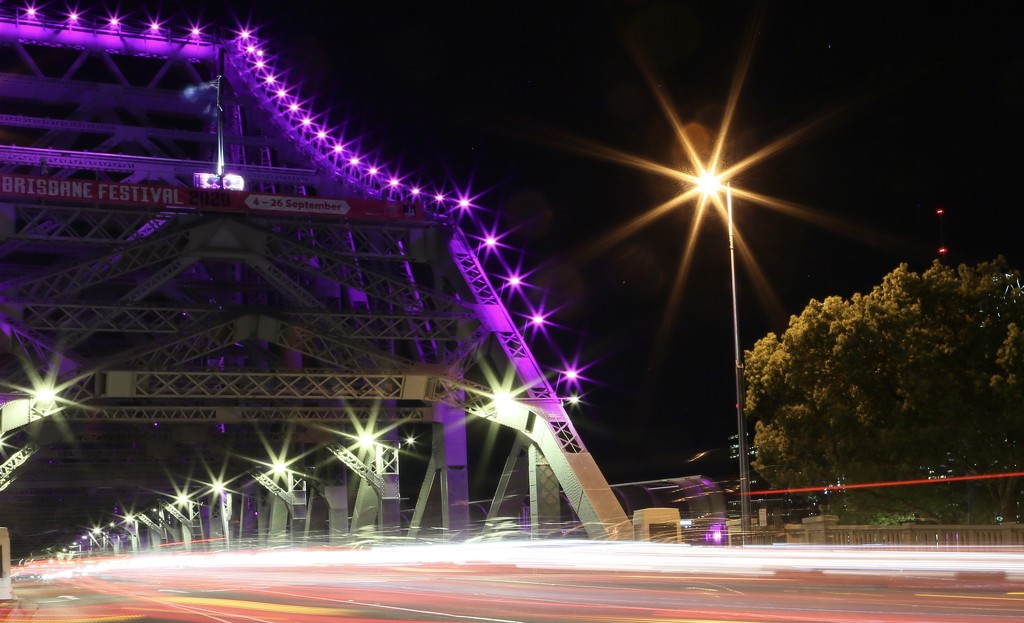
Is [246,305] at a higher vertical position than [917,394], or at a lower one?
higher

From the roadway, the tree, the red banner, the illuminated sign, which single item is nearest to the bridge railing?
the tree

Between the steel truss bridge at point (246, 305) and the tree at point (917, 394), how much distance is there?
7.44m

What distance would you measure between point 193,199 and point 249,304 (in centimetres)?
692

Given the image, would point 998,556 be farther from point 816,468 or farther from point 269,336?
point 269,336

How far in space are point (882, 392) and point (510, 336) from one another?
13.5m

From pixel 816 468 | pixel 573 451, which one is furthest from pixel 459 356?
pixel 816 468

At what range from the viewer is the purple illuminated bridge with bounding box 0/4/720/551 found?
4075 centimetres

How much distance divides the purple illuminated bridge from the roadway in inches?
335

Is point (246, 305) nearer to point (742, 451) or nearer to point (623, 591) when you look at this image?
point (742, 451)

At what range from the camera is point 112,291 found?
52.1m

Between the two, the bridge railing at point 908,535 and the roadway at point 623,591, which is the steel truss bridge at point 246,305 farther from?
the roadway at point 623,591

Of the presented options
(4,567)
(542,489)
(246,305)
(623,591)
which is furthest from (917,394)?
(4,567)

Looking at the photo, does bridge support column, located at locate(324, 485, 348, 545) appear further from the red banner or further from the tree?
the tree

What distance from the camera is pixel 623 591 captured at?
69.3 ft
